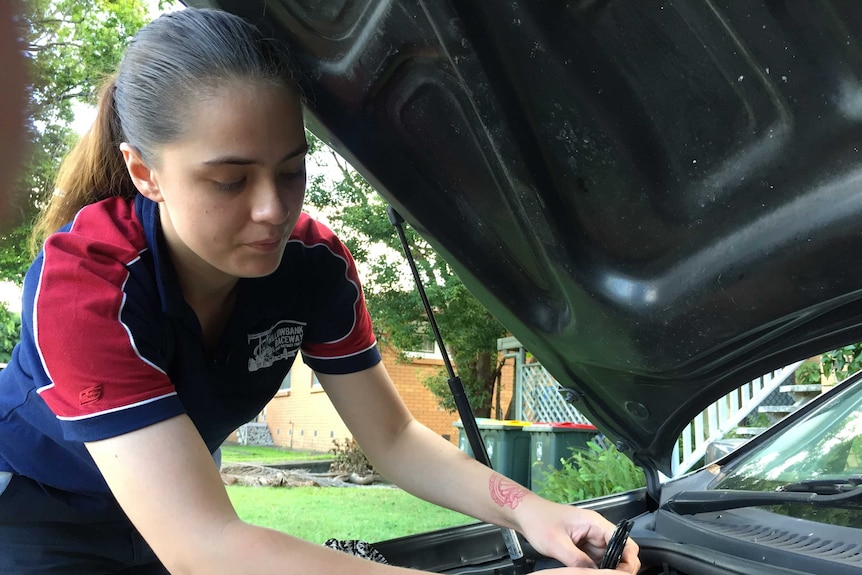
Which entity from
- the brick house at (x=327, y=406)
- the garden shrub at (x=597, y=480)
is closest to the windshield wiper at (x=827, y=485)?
the garden shrub at (x=597, y=480)

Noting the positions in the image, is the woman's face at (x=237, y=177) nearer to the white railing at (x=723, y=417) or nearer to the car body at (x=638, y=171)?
the car body at (x=638, y=171)

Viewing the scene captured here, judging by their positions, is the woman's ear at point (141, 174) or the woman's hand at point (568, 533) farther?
the woman's hand at point (568, 533)

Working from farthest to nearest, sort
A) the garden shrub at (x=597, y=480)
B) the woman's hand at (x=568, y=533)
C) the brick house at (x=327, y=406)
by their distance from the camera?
the brick house at (x=327, y=406)
the garden shrub at (x=597, y=480)
the woman's hand at (x=568, y=533)

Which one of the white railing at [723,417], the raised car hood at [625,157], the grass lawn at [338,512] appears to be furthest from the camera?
the grass lawn at [338,512]

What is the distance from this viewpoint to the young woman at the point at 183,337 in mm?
989

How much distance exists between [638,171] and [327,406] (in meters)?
9.90

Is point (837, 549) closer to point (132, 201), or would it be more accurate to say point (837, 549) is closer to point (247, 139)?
point (247, 139)

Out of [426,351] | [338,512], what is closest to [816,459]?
[338,512]

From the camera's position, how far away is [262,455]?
31.4ft

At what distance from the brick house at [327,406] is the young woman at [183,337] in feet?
23.2

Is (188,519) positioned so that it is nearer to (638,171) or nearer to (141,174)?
(141,174)

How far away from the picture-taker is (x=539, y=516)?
129cm

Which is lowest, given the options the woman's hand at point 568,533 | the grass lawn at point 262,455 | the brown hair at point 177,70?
the grass lawn at point 262,455

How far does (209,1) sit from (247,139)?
0.25m
